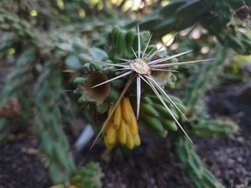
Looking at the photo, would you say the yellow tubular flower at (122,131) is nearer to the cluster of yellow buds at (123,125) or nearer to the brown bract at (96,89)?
the cluster of yellow buds at (123,125)

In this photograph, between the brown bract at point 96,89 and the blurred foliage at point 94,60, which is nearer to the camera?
the brown bract at point 96,89

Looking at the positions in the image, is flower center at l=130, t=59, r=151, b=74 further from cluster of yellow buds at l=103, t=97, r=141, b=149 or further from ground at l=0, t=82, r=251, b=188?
ground at l=0, t=82, r=251, b=188

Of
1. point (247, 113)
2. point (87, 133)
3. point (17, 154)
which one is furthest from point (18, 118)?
point (247, 113)

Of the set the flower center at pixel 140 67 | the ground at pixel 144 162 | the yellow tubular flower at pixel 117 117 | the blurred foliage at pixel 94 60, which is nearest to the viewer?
the flower center at pixel 140 67

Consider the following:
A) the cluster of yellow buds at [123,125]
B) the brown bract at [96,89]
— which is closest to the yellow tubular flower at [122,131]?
the cluster of yellow buds at [123,125]

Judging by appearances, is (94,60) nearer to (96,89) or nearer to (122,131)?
(96,89)

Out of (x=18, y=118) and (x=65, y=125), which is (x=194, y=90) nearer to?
(x=65, y=125)

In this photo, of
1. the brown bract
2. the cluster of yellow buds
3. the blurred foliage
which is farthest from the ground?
the brown bract
